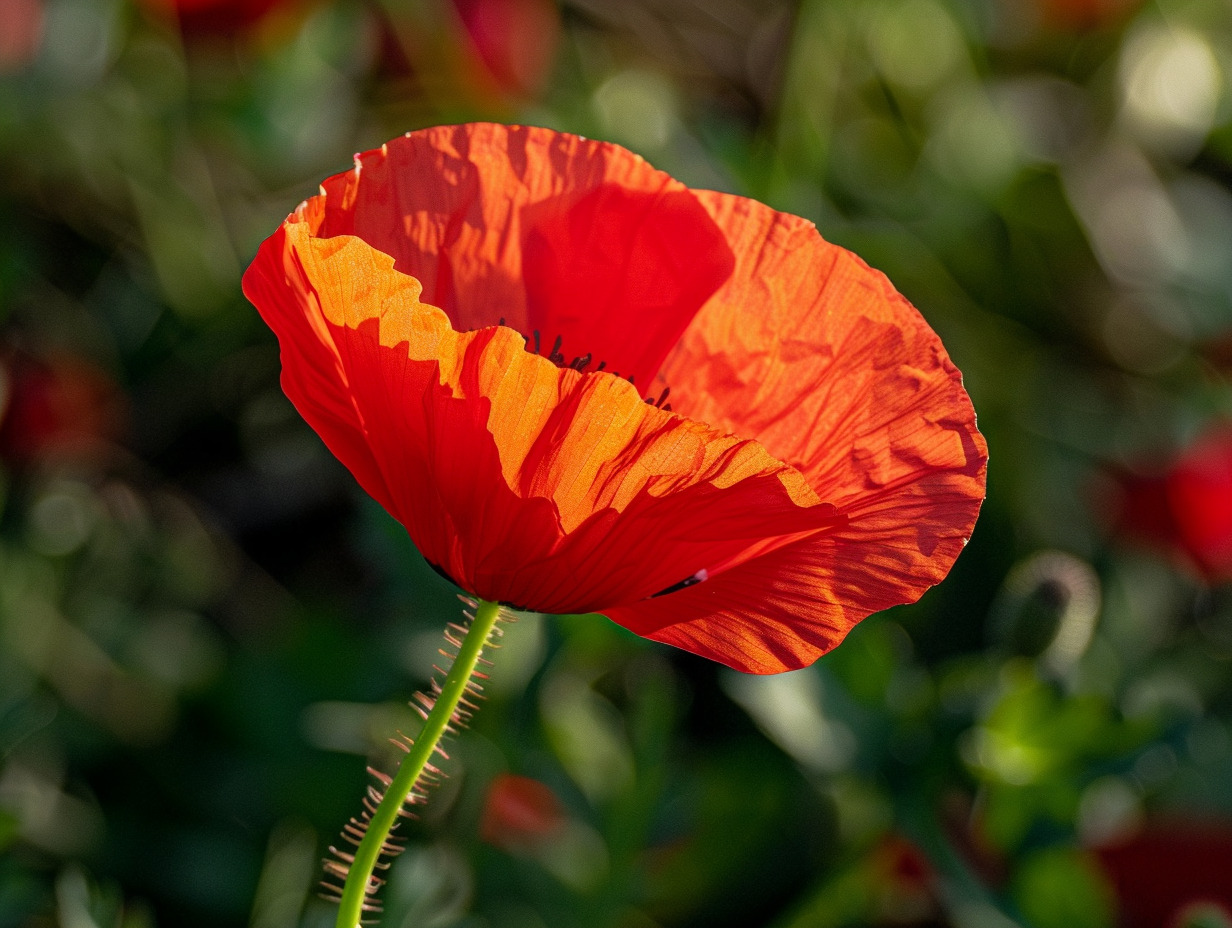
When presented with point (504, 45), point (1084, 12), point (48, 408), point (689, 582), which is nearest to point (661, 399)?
point (689, 582)

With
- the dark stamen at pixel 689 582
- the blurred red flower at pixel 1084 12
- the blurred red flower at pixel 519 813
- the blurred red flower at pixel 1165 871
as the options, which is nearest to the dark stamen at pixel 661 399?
the dark stamen at pixel 689 582

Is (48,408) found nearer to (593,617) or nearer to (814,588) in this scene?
(593,617)

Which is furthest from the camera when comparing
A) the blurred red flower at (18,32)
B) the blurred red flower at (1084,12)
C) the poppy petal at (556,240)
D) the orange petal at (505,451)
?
the blurred red flower at (1084,12)

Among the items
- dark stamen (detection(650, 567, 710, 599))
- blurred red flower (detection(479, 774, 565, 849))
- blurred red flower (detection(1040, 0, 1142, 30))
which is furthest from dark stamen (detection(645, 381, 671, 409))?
blurred red flower (detection(1040, 0, 1142, 30))

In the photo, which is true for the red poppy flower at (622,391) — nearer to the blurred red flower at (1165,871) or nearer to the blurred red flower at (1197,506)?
the blurred red flower at (1165,871)

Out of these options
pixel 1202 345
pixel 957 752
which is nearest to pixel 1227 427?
pixel 1202 345

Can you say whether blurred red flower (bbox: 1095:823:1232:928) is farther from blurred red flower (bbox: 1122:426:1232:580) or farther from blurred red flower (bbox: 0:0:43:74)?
blurred red flower (bbox: 0:0:43:74)

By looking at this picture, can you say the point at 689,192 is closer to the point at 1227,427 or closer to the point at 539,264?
the point at 539,264
